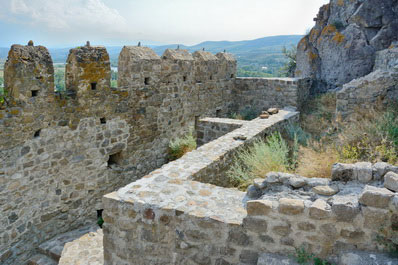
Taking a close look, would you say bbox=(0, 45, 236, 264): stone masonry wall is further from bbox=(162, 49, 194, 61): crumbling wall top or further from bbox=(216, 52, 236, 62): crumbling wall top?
bbox=(216, 52, 236, 62): crumbling wall top

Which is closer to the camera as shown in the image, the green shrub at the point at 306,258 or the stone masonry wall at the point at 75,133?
the green shrub at the point at 306,258

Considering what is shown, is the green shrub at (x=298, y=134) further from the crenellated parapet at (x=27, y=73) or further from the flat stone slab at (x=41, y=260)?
the flat stone slab at (x=41, y=260)

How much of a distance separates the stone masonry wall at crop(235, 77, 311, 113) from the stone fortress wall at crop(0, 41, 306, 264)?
2.76 m

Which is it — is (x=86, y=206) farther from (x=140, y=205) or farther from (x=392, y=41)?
(x=392, y=41)

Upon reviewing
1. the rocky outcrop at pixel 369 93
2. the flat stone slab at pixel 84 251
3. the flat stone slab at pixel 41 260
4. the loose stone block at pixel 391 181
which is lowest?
the flat stone slab at pixel 41 260

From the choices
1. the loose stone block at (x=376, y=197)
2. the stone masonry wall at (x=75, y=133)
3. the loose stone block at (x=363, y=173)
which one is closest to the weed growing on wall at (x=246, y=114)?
the stone masonry wall at (x=75, y=133)

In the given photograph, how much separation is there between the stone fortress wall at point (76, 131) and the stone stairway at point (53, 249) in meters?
0.13

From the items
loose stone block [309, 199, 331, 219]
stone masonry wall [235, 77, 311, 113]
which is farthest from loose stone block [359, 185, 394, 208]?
stone masonry wall [235, 77, 311, 113]

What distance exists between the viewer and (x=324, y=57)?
12.3 m

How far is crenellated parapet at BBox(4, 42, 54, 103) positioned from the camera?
550 cm

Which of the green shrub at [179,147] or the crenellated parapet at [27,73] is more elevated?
the crenellated parapet at [27,73]

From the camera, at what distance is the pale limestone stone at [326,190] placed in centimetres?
316

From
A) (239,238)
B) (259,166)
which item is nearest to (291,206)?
(239,238)

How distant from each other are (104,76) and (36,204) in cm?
263
